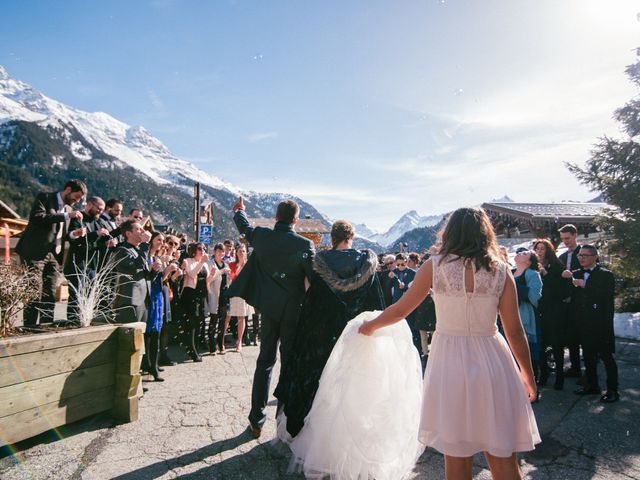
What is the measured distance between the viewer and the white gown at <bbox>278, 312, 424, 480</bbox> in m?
2.74

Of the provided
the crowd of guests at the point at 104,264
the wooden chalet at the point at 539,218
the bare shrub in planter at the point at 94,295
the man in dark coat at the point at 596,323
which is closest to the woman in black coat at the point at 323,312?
the crowd of guests at the point at 104,264

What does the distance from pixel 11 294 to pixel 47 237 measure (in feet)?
6.47

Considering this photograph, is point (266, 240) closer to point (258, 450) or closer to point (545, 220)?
point (258, 450)

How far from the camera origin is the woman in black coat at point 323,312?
3322 millimetres

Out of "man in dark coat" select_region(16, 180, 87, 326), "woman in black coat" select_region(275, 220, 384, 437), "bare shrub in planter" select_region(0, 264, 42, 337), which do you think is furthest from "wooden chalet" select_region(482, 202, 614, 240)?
"bare shrub in planter" select_region(0, 264, 42, 337)

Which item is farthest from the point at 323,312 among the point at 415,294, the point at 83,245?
the point at 83,245

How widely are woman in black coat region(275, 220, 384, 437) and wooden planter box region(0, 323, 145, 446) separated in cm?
167

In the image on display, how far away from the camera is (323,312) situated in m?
3.39

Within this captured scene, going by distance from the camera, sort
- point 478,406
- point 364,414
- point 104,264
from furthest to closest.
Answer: point 104,264, point 364,414, point 478,406

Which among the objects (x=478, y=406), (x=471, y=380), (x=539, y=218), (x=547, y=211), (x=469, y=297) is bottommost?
(x=478, y=406)

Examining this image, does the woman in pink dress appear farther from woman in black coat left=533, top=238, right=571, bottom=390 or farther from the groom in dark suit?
woman in black coat left=533, top=238, right=571, bottom=390

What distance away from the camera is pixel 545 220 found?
15.4 m

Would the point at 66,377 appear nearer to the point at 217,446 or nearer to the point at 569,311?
the point at 217,446

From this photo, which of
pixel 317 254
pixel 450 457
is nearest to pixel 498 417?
pixel 450 457
